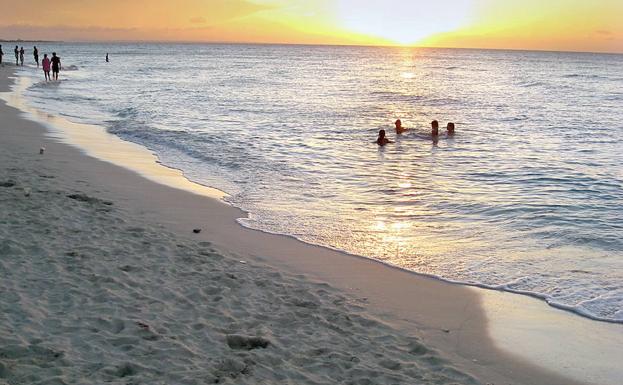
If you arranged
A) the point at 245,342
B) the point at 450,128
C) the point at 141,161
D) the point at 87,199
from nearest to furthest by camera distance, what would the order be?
the point at 245,342 → the point at 87,199 → the point at 141,161 → the point at 450,128

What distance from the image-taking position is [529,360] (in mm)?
4816

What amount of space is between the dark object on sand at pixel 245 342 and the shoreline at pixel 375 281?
4.40ft

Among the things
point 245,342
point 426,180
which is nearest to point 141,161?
point 426,180

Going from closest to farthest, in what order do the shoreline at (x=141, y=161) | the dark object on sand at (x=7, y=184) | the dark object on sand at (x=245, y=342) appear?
the dark object on sand at (x=245, y=342) → the shoreline at (x=141, y=161) → the dark object on sand at (x=7, y=184)

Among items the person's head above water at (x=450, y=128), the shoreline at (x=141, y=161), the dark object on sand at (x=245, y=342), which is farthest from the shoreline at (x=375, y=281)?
the person's head above water at (x=450, y=128)

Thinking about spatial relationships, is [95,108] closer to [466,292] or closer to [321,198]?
[321,198]

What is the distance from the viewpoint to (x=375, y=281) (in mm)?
6480

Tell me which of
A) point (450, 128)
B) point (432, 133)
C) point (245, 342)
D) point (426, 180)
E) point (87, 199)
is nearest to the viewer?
point (245, 342)

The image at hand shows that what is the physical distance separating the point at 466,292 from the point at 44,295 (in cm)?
418

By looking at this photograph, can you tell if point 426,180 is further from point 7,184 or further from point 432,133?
point 7,184

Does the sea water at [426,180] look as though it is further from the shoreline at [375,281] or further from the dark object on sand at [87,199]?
the dark object on sand at [87,199]

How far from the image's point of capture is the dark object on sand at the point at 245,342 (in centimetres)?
461

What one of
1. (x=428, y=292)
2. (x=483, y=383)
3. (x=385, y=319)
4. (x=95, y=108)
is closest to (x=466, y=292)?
(x=428, y=292)

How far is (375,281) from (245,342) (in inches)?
87.2
